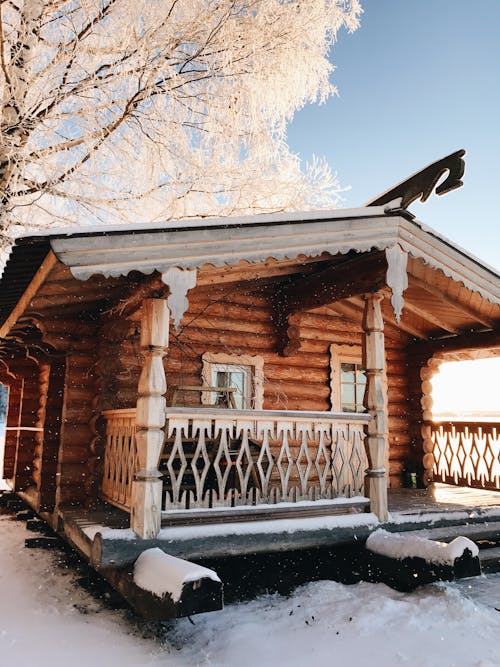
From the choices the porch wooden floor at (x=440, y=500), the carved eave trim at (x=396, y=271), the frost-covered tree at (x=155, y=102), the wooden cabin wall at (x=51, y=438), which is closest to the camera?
the carved eave trim at (x=396, y=271)

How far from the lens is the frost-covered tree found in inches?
363

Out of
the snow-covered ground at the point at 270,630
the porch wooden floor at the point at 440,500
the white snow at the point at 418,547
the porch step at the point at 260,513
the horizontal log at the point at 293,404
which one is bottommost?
the snow-covered ground at the point at 270,630

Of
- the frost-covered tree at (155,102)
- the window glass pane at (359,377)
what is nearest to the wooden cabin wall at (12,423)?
the frost-covered tree at (155,102)

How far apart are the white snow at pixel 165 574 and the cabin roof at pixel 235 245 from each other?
2.49 meters

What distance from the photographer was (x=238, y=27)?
34.0 ft

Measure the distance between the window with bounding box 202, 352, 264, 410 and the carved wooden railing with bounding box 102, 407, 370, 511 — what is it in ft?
4.78

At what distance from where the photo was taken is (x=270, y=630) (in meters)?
4.89

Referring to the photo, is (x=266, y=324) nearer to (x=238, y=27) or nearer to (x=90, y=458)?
(x=90, y=458)

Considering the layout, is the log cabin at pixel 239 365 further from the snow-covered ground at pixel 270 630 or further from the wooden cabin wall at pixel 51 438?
the snow-covered ground at pixel 270 630

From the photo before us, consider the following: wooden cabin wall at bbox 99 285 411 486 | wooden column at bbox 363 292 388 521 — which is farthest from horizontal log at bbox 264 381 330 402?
wooden column at bbox 363 292 388 521

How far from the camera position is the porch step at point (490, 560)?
7018 millimetres

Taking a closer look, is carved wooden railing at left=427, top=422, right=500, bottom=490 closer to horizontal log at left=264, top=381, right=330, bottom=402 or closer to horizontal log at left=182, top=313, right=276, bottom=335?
horizontal log at left=264, top=381, right=330, bottom=402

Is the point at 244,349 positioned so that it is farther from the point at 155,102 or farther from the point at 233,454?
the point at 155,102

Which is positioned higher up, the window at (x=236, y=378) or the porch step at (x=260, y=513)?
the window at (x=236, y=378)
